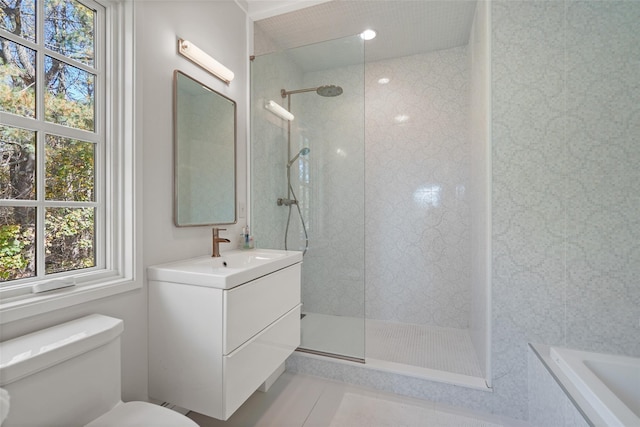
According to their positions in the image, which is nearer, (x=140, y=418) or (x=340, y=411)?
(x=140, y=418)

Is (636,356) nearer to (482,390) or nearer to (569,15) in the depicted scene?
(482,390)

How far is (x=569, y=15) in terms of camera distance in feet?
5.19

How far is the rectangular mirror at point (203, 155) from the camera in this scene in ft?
5.32

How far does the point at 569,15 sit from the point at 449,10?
82cm

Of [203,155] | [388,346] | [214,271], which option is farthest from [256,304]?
[388,346]

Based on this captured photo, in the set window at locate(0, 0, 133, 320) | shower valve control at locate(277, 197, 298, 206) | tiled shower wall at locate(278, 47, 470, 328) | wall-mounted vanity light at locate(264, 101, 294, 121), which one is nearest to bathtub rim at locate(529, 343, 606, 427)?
tiled shower wall at locate(278, 47, 470, 328)

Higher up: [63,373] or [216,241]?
[216,241]

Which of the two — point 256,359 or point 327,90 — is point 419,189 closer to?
point 327,90

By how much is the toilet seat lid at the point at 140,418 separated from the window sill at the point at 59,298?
1.38 feet

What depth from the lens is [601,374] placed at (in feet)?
4.53

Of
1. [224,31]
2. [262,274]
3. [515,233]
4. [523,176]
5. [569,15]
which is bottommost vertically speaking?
[262,274]

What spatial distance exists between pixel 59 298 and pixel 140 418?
52 centimetres

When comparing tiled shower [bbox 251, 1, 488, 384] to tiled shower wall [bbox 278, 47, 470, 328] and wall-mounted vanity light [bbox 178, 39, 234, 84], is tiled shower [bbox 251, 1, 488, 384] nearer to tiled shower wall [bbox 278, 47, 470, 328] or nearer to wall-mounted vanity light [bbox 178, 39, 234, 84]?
tiled shower wall [bbox 278, 47, 470, 328]

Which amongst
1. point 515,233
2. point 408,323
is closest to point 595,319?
point 515,233
